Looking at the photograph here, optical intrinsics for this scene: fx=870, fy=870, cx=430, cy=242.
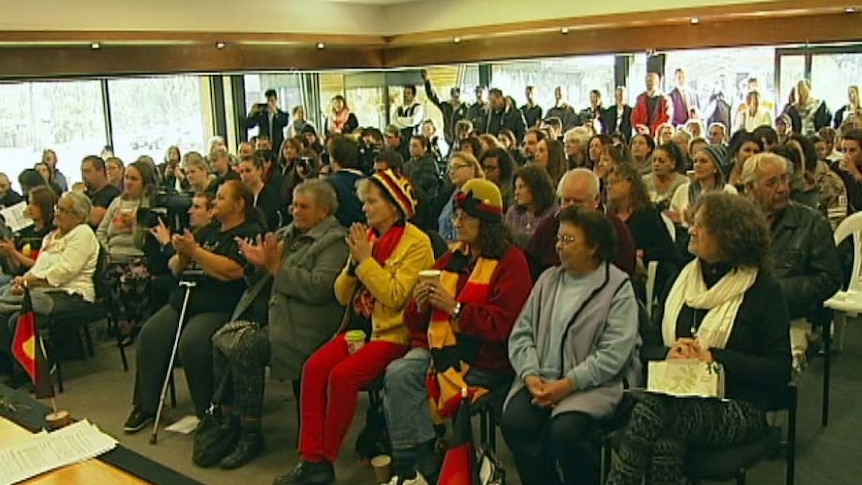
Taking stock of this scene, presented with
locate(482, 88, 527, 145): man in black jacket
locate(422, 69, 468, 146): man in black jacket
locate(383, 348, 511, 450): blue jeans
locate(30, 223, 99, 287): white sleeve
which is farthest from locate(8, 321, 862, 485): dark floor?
locate(422, 69, 468, 146): man in black jacket

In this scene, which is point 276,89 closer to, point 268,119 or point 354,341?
point 268,119

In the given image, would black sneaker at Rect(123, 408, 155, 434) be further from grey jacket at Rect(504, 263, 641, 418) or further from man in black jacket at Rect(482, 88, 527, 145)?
man in black jacket at Rect(482, 88, 527, 145)

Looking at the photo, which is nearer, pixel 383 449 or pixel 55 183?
pixel 383 449

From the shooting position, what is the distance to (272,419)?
441 centimetres

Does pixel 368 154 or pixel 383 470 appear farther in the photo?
pixel 368 154

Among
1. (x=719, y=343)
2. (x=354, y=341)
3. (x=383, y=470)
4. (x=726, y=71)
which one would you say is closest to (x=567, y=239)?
(x=719, y=343)

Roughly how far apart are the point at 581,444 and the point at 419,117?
9.27m

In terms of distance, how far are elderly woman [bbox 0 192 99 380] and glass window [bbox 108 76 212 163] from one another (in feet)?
16.4

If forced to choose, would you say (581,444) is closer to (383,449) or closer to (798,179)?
(383,449)

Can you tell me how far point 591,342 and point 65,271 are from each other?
3.28 meters

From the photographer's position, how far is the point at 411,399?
11.0ft

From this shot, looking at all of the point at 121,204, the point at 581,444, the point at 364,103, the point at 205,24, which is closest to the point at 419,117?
the point at 364,103

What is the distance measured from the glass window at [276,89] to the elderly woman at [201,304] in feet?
22.1

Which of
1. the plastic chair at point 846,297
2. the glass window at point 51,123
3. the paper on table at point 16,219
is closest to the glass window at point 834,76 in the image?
the plastic chair at point 846,297
